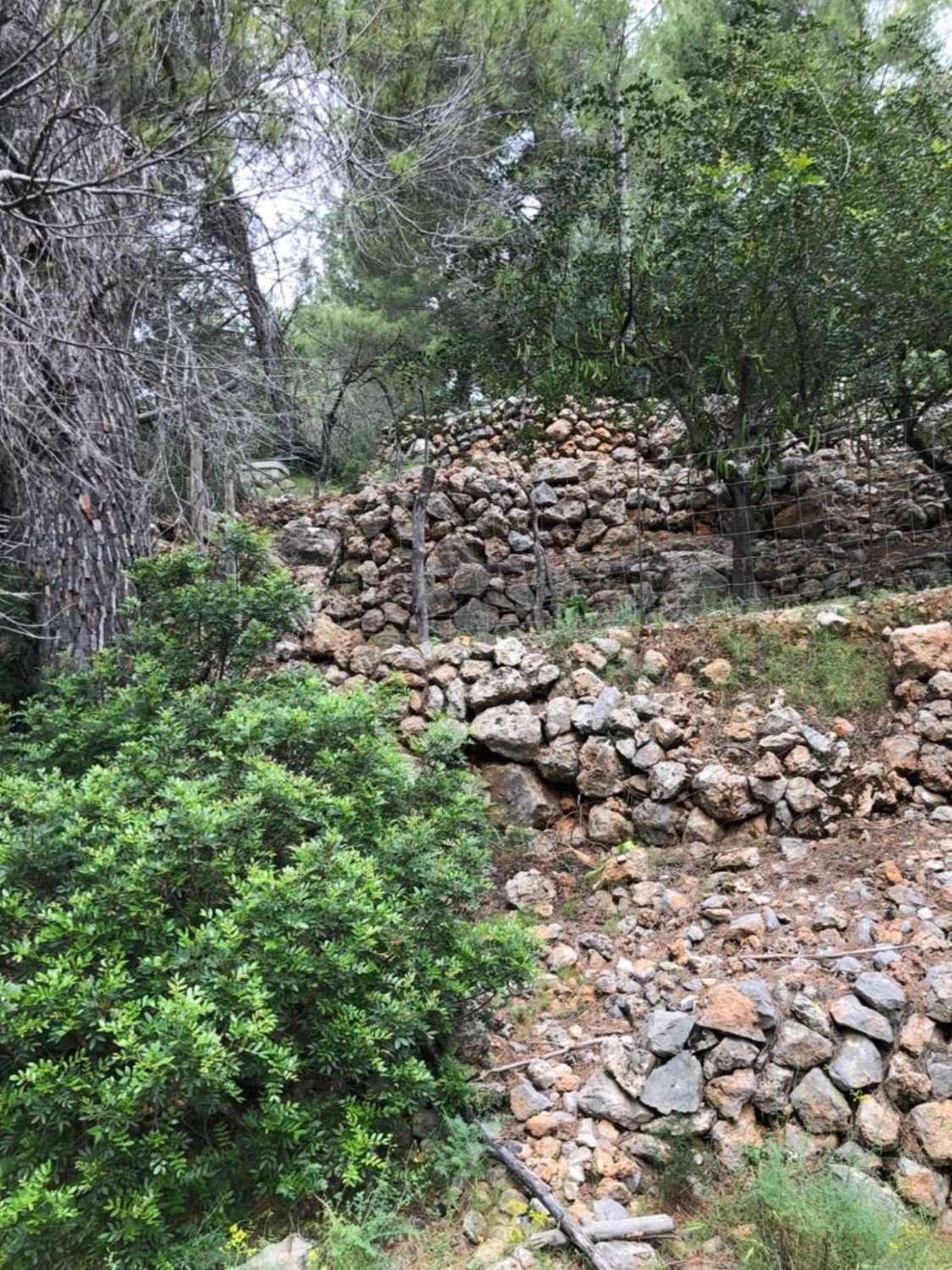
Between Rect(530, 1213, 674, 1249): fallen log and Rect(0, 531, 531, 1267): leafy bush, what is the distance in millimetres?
422

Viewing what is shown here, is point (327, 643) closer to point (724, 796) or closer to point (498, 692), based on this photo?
point (498, 692)

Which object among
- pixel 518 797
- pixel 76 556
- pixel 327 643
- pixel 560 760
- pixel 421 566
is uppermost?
pixel 76 556

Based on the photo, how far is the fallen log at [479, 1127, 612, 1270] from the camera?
1993 millimetres

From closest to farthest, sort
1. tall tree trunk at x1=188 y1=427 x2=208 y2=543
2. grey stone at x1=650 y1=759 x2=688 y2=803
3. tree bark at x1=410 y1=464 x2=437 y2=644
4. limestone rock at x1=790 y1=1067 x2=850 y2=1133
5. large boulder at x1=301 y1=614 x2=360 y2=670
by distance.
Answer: limestone rock at x1=790 y1=1067 x2=850 y2=1133 → grey stone at x1=650 y1=759 x2=688 y2=803 → tall tree trunk at x1=188 y1=427 x2=208 y2=543 → large boulder at x1=301 y1=614 x2=360 y2=670 → tree bark at x1=410 y1=464 x2=437 y2=644

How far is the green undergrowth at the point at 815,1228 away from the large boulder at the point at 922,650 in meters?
2.43

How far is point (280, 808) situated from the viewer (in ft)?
8.07

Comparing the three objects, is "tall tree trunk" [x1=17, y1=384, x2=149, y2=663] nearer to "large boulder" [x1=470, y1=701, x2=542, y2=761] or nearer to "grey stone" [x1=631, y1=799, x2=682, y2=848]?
"large boulder" [x1=470, y1=701, x2=542, y2=761]

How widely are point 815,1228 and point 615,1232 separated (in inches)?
18.7

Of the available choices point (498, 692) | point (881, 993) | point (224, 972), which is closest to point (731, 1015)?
point (881, 993)

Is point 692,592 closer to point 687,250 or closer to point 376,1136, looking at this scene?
point 687,250

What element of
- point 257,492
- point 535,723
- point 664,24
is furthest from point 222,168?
point 664,24

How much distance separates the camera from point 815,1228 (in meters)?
1.89

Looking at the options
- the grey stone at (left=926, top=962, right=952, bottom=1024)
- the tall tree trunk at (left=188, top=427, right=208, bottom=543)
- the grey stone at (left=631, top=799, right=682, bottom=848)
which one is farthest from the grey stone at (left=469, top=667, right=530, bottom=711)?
the grey stone at (left=926, top=962, right=952, bottom=1024)

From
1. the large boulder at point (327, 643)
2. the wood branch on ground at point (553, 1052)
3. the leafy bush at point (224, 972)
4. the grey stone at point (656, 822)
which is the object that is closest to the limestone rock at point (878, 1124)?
the wood branch on ground at point (553, 1052)
